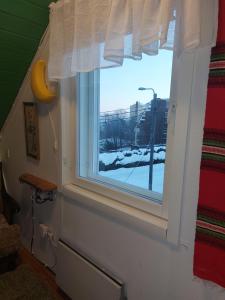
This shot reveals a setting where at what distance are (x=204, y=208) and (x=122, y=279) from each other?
75 centimetres

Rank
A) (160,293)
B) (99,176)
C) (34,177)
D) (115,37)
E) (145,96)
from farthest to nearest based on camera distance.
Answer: (34,177) → (99,176) → (145,96) → (160,293) → (115,37)

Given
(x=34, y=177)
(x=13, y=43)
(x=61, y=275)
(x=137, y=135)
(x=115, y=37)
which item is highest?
(x=13, y=43)

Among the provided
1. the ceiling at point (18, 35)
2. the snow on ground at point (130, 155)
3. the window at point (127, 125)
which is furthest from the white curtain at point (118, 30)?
the snow on ground at point (130, 155)

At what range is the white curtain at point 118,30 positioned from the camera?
88 cm

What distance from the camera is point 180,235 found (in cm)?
113

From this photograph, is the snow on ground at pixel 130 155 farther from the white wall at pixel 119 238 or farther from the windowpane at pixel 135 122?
the white wall at pixel 119 238

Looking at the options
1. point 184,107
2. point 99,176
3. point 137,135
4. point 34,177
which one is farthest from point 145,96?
point 34,177

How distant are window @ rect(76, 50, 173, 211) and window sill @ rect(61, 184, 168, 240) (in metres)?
0.08

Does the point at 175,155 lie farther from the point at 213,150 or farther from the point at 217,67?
the point at 217,67

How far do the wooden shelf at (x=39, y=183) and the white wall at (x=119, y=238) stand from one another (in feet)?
0.17

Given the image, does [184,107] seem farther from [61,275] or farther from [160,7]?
[61,275]

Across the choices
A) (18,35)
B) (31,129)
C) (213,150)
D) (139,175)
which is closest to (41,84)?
(18,35)

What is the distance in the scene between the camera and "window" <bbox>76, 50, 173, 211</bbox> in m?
1.33

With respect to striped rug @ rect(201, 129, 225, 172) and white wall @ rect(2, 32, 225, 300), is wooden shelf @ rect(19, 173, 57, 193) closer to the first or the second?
white wall @ rect(2, 32, 225, 300)
